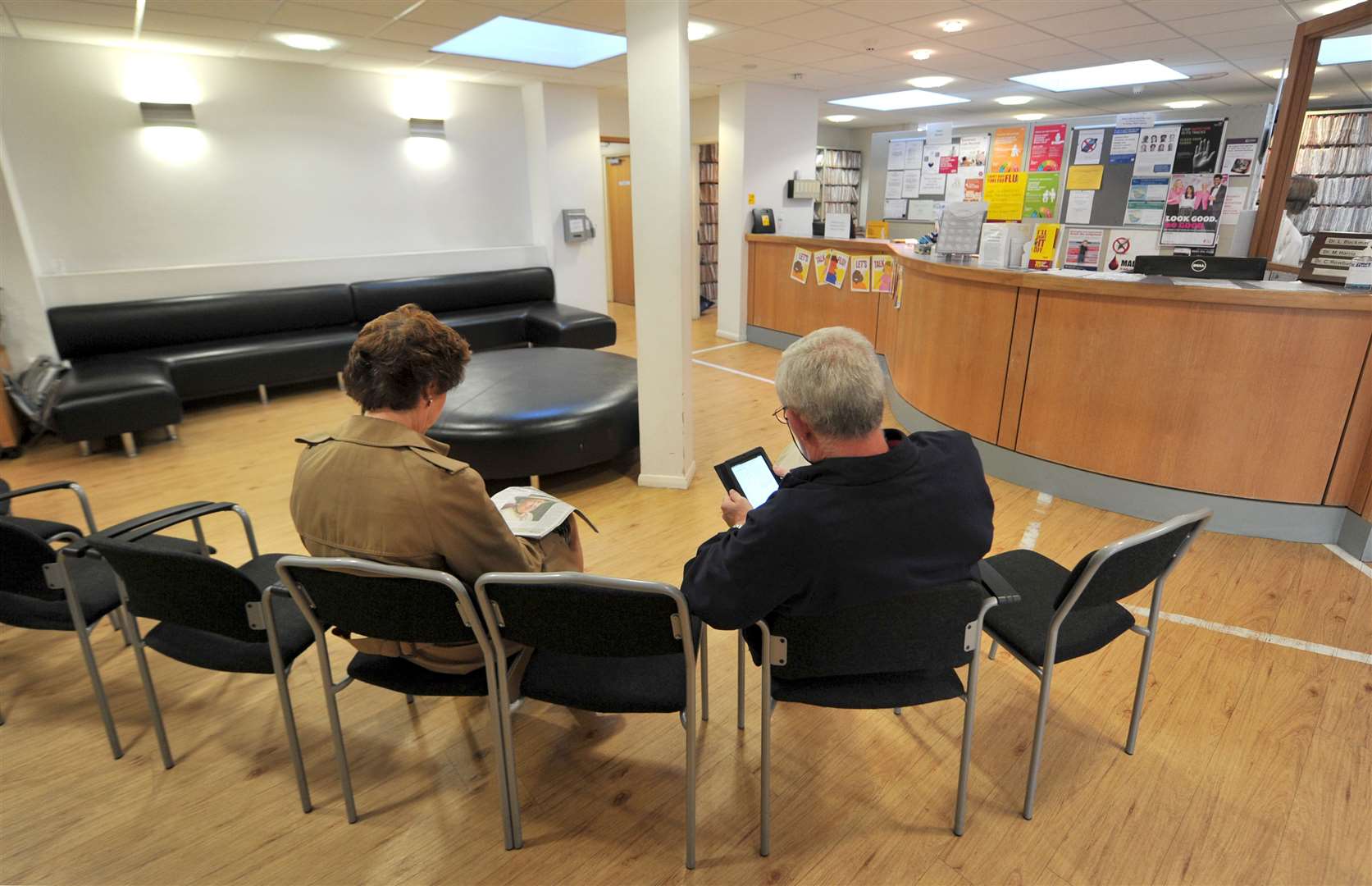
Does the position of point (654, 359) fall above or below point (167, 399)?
above

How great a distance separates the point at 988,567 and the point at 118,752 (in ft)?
8.48

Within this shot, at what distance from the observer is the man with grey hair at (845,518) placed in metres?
1.39

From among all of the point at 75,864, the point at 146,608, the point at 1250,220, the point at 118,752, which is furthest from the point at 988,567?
the point at 1250,220

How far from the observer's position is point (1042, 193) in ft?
21.0

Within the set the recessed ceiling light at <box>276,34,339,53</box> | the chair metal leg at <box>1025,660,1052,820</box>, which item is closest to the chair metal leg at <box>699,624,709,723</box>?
the chair metal leg at <box>1025,660,1052,820</box>

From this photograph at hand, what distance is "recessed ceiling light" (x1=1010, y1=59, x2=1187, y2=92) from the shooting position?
21.3ft

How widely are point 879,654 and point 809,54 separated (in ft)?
19.2

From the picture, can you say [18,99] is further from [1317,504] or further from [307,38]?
[1317,504]

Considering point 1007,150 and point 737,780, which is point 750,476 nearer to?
point 737,780

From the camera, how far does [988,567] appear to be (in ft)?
5.94

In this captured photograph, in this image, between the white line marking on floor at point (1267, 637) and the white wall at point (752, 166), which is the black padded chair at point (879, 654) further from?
the white wall at point (752, 166)

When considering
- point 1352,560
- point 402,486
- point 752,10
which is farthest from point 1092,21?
point 402,486

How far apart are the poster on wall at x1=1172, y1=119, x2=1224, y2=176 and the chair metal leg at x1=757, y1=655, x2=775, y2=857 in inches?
264

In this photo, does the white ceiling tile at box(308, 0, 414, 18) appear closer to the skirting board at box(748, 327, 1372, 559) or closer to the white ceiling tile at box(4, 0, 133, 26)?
the white ceiling tile at box(4, 0, 133, 26)
